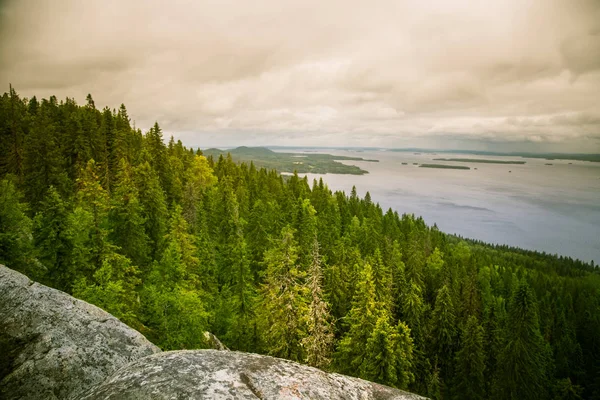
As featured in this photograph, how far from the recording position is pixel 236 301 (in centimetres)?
2909

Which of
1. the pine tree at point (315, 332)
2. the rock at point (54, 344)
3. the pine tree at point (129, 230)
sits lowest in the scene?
the pine tree at point (315, 332)

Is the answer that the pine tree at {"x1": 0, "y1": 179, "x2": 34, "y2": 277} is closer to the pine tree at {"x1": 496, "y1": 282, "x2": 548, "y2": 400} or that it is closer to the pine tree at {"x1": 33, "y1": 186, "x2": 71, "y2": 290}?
the pine tree at {"x1": 33, "y1": 186, "x2": 71, "y2": 290}

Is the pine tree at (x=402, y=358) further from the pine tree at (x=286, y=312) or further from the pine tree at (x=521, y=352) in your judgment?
the pine tree at (x=521, y=352)

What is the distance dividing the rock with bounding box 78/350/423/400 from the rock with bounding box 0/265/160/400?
7.85 feet

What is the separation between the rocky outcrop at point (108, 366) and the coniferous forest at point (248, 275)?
11.0m

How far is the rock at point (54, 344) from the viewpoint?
5559 mm

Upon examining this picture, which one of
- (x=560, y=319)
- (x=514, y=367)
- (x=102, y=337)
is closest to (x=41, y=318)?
(x=102, y=337)

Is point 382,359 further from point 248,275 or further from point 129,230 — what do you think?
point 129,230

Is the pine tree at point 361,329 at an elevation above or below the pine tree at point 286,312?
below

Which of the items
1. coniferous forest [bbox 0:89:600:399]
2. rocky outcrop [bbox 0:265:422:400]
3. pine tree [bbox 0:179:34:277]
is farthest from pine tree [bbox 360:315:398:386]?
pine tree [bbox 0:179:34:277]

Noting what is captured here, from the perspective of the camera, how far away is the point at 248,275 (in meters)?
30.9

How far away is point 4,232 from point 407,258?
4886cm

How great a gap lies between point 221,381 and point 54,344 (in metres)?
4.42

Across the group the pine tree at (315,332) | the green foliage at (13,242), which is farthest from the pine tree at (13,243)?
the pine tree at (315,332)
